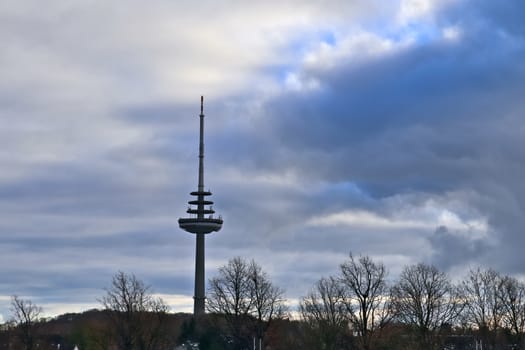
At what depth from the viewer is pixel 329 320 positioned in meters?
105

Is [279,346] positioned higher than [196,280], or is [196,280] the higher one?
[196,280]

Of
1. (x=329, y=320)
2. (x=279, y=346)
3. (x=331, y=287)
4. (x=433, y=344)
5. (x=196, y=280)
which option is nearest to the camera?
(x=433, y=344)

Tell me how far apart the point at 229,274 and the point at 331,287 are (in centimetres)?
1936

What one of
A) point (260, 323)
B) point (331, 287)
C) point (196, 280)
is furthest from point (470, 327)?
point (196, 280)

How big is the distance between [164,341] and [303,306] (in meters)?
19.7

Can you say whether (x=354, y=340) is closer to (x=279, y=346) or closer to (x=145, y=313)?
(x=279, y=346)

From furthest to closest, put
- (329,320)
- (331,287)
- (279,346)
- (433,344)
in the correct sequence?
(279,346) → (331,287) → (329,320) → (433,344)

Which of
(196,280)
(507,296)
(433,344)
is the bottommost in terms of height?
(433,344)

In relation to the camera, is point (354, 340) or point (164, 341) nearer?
point (354, 340)

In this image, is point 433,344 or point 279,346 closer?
point 433,344

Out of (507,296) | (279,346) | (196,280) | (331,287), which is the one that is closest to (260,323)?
(279,346)

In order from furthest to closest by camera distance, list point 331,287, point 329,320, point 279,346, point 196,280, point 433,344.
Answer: point 196,280 → point 279,346 → point 331,287 → point 329,320 → point 433,344

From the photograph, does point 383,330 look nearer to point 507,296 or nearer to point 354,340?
point 354,340

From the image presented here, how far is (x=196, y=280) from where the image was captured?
19925cm
